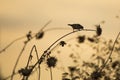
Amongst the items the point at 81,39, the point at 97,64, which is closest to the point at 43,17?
the point at 81,39

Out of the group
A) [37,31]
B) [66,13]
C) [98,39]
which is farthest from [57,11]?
[98,39]

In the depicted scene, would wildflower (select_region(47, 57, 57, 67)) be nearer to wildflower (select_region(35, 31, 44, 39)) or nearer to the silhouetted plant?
the silhouetted plant

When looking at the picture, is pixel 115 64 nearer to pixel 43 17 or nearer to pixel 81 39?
pixel 81 39

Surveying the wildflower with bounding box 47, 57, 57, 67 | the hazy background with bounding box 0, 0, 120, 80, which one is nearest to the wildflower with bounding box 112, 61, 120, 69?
the hazy background with bounding box 0, 0, 120, 80

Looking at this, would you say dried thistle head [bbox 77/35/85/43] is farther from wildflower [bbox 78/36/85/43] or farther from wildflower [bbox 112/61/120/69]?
wildflower [bbox 112/61/120/69]

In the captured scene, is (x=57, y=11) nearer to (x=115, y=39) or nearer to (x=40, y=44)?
(x=40, y=44)

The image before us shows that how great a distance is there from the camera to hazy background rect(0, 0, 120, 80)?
4.69ft

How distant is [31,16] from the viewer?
1447mm

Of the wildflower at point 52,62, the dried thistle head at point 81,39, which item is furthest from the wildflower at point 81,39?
the wildflower at point 52,62

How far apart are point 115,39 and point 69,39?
0.78ft

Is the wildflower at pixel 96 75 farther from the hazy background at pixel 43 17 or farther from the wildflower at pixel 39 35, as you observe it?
the wildflower at pixel 39 35

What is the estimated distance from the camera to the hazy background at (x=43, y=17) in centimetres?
143

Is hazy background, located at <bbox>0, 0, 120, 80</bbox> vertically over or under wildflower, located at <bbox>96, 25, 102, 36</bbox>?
over

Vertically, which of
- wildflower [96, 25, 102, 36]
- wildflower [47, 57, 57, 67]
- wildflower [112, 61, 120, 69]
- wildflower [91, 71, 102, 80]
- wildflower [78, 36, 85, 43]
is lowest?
wildflower [91, 71, 102, 80]
